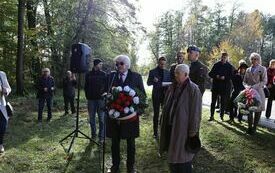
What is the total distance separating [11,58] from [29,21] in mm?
4329

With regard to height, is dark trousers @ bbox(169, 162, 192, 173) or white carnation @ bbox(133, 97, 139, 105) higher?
white carnation @ bbox(133, 97, 139, 105)

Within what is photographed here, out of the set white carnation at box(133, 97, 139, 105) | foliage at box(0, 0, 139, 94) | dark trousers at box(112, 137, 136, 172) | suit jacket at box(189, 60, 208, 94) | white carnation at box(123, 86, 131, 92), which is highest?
foliage at box(0, 0, 139, 94)

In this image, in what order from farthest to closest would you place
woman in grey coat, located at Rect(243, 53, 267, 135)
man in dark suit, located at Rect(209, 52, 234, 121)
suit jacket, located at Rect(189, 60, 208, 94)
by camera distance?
man in dark suit, located at Rect(209, 52, 234, 121) < woman in grey coat, located at Rect(243, 53, 267, 135) < suit jacket, located at Rect(189, 60, 208, 94)

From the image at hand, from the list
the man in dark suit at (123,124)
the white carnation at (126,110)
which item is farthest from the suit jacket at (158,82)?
the white carnation at (126,110)

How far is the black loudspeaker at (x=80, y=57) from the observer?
9.50m

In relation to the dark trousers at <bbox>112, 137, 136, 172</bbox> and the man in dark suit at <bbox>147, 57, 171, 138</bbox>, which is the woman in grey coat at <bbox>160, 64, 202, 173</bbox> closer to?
the dark trousers at <bbox>112, 137, 136, 172</bbox>

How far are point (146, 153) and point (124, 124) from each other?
7.21 ft

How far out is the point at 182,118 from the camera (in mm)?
5711

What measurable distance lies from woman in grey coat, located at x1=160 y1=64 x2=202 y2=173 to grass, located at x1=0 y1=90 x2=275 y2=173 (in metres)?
2.23

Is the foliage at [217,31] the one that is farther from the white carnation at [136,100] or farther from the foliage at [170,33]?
the white carnation at [136,100]

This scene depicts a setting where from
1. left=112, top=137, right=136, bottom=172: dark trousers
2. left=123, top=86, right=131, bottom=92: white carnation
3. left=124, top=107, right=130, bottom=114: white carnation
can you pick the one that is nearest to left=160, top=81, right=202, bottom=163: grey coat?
left=124, top=107, right=130, bottom=114: white carnation

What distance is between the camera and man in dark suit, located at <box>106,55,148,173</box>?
7238 mm

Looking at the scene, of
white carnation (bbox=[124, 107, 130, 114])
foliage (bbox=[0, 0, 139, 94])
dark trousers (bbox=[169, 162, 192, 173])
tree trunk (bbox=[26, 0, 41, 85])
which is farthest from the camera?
tree trunk (bbox=[26, 0, 41, 85])

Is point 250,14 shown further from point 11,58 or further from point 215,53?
point 11,58
